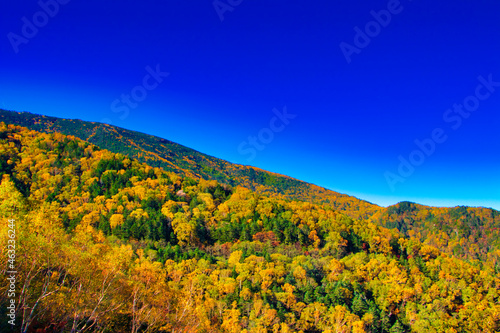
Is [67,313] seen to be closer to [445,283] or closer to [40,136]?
[445,283]

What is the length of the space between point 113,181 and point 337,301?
119 m

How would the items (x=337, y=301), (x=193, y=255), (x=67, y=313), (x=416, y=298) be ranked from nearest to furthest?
(x=67, y=313) → (x=337, y=301) → (x=416, y=298) → (x=193, y=255)

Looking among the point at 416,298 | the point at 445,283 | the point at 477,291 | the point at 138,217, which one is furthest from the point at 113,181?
the point at 477,291

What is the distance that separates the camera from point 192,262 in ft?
260

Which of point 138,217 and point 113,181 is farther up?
point 113,181

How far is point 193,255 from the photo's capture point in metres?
89.3

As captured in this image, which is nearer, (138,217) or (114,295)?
(114,295)

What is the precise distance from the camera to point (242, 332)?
51.0 m

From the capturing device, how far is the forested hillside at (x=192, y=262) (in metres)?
22.2

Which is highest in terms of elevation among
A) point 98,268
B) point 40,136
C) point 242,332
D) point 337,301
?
point 40,136

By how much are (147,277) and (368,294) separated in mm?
77325

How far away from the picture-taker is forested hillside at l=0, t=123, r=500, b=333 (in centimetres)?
2217

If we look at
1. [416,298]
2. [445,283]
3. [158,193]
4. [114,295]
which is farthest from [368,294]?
[158,193]

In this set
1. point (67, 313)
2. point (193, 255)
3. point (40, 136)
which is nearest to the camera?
point (67, 313)
